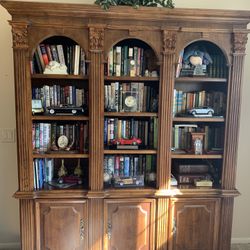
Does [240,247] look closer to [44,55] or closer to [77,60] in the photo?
[77,60]

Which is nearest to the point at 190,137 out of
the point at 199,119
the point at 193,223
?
the point at 199,119

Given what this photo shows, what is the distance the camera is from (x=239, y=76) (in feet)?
6.95

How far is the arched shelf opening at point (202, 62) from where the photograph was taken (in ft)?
7.27

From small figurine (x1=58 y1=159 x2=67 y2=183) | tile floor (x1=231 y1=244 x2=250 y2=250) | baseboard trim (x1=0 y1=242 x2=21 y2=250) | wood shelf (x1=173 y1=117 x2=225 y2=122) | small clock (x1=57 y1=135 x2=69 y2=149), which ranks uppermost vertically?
wood shelf (x1=173 y1=117 x2=225 y2=122)

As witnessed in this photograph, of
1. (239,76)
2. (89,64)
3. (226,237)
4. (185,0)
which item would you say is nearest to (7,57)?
(89,64)

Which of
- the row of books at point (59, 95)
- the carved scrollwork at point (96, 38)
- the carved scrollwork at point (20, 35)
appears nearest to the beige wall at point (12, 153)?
the row of books at point (59, 95)

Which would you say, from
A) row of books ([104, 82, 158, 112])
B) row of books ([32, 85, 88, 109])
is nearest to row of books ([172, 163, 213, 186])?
row of books ([104, 82, 158, 112])

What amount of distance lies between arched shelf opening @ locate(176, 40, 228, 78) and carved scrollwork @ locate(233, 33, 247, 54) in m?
0.12

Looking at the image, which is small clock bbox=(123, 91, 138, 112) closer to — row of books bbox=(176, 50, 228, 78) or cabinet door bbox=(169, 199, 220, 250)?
row of books bbox=(176, 50, 228, 78)

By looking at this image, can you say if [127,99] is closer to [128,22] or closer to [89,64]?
[89,64]

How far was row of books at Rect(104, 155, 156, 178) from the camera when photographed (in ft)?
7.48

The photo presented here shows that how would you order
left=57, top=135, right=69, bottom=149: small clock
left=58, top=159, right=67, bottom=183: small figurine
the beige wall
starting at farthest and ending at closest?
1. the beige wall
2. left=58, top=159, right=67, bottom=183: small figurine
3. left=57, top=135, right=69, bottom=149: small clock

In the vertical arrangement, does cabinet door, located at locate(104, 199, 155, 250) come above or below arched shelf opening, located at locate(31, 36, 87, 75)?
below

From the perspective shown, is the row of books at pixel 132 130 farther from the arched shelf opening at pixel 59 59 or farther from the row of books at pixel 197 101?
the arched shelf opening at pixel 59 59
